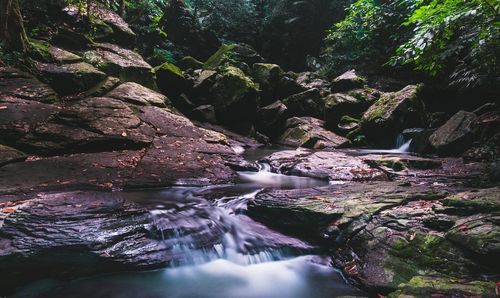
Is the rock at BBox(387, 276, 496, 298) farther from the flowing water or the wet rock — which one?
the wet rock

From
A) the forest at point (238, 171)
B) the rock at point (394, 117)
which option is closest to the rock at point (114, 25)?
the forest at point (238, 171)

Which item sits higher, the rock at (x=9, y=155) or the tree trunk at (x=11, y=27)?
the tree trunk at (x=11, y=27)

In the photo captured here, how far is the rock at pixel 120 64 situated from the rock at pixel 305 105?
5.75 meters

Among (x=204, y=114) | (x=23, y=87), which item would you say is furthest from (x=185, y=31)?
(x=23, y=87)

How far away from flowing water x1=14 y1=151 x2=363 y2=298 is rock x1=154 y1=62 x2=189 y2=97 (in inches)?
311

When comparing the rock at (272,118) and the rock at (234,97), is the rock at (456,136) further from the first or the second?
the rock at (234,97)

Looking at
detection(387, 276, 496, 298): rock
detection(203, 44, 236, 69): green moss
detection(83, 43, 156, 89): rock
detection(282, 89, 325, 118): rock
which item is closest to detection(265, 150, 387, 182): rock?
detection(387, 276, 496, 298): rock

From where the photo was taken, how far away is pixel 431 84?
12.3 m

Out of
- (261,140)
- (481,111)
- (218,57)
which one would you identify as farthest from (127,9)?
(481,111)

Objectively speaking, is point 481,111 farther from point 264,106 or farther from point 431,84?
point 264,106

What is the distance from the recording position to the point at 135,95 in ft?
30.5

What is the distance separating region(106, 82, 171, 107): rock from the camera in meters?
8.92

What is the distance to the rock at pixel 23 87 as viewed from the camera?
7380 mm

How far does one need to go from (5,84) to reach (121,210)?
5.53 m
